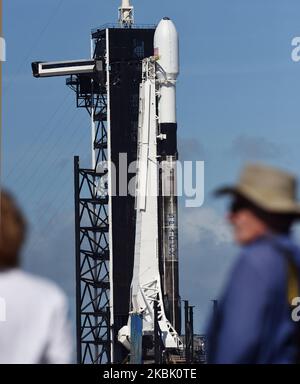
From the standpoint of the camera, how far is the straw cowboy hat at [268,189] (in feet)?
13.4

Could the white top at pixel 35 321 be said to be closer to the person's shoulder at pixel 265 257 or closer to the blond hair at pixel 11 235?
the blond hair at pixel 11 235

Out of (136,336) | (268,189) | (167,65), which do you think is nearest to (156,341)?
(136,336)

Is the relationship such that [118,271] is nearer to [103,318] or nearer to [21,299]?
[103,318]

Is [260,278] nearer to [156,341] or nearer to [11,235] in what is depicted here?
[11,235]

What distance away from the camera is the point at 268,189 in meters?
4.09

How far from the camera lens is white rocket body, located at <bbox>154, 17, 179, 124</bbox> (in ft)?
192

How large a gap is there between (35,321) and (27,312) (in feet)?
0.13

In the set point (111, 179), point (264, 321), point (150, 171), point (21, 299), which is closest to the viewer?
point (264, 321)

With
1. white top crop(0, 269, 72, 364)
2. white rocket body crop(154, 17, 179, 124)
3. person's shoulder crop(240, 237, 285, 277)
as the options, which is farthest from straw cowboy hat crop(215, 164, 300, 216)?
white rocket body crop(154, 17, 179, 124)

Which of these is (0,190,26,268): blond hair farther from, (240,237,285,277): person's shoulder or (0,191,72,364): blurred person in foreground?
(240,237,285,277): person's shoulder

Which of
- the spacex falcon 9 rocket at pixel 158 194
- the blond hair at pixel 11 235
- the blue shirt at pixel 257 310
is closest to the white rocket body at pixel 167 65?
the spacex falcon 9 rocket at pixel 158 194
